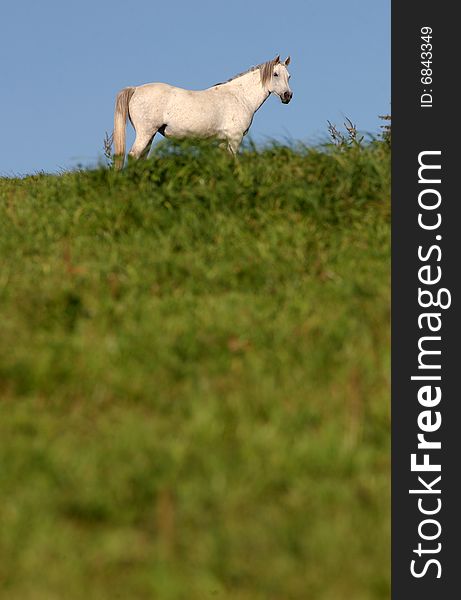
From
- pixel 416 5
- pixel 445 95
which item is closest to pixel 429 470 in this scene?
pixel 445 95

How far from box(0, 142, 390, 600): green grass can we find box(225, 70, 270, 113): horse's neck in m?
4.52

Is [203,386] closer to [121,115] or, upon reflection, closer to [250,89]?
[121,115]

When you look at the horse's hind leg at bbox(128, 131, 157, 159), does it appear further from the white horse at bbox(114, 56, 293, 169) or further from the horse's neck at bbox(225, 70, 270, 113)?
the horse's neck at bbox(225, 70, 270, 113)

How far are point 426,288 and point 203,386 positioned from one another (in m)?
1.73

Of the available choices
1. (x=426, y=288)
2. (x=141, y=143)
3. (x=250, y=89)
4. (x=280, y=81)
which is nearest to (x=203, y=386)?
(x=426, y=288)

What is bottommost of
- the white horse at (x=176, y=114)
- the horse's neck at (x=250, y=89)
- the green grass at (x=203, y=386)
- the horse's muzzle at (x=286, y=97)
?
the green grass at (x=203, y=386)

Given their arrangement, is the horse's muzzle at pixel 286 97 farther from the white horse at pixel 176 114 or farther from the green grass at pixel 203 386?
the green grass at pixel 203 386

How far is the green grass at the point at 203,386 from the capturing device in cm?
379

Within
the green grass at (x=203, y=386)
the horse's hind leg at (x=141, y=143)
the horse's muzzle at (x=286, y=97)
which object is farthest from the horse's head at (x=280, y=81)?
the green grass at (x=203, y=386)

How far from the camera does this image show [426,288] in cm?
617

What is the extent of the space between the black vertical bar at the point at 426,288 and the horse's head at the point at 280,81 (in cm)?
771

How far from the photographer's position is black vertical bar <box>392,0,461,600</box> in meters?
4.19

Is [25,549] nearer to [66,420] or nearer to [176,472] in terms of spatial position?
[176,472]

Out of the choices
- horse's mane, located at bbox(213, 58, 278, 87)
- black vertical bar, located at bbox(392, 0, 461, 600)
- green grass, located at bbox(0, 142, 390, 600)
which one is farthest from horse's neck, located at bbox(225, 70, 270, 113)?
black vertical bar, located at bbox(392, 0, 461, 600)
